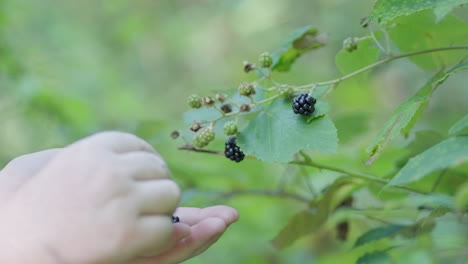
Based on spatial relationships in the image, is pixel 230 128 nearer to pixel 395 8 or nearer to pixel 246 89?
pixel 246 89

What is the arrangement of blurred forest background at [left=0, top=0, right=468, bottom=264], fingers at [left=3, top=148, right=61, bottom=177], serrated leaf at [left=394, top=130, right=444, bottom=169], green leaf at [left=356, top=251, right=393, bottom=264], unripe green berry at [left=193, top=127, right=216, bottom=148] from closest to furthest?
fingers at [left=3, top=148, right=61, bottom=177] → unripe green berry at [left=193, top=127, right=216, bottom=148] → green leaf at [left=356, top=251, right=393, bottom=264] → serrated leaf at [left=394, top=130, right=444, bottom=169] → blurred forest background at [left=0, top=0, right=468, bottom=264]

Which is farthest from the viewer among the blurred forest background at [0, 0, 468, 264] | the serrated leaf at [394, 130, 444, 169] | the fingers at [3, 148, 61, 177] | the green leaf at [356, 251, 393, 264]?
the blurred forest background at [0, 0, 468, 264]

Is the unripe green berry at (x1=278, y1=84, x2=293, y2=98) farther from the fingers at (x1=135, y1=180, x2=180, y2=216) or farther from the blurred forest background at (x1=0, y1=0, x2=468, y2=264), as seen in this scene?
the fingers at (x1=135, y1=180, x2=180, y2=216)

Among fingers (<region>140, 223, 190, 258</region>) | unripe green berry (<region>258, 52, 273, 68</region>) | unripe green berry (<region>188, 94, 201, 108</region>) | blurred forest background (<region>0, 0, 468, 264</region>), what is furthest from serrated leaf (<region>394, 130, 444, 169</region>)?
fingers (<region>140, 223, 190, 258</region>)

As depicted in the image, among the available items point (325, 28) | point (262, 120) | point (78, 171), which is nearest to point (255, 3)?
point (325, 28)

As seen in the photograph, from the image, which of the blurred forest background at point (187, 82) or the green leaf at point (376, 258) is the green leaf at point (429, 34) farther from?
the green leaf at point (376, 258)

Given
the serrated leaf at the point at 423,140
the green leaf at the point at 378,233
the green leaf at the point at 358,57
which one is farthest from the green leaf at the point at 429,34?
the green leaf at the point at 378,233

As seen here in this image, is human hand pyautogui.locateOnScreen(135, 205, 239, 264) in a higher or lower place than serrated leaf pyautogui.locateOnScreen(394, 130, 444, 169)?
lower

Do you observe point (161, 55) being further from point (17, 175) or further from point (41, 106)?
point (17, 175)
